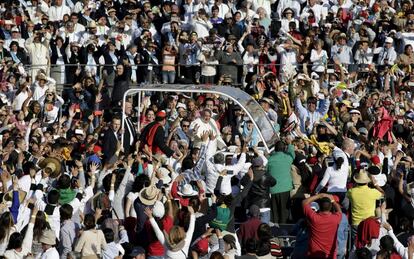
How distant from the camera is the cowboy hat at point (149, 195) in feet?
92.9

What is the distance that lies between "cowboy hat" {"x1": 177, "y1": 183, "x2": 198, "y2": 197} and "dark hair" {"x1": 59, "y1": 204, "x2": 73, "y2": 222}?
2119 millimetres

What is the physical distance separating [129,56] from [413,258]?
581 inches

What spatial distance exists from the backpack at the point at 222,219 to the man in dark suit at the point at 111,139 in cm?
570

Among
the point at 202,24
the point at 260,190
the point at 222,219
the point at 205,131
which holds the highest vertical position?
the point at 202,24

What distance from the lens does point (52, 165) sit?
30.9 metres

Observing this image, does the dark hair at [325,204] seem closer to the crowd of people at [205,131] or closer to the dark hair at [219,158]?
the crowd of people at [205,131]

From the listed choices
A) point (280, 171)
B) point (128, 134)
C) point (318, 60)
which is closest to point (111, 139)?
point (128, 134)

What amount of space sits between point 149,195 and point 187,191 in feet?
2.70

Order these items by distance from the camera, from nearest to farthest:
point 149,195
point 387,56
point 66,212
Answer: point 66,212, point 149,195, point 387,56

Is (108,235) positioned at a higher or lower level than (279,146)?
lower

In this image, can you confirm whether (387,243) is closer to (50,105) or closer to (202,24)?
(50,105)

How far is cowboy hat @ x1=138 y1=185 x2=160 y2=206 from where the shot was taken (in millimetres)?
28328

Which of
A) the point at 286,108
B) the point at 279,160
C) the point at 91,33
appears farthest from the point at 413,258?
the point at 91,33

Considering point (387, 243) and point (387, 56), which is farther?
point (387, 56)
